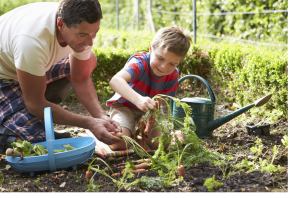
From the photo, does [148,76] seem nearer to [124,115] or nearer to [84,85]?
[124,115]

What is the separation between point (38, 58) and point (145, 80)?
1.00 metres

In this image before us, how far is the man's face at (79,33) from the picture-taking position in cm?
207

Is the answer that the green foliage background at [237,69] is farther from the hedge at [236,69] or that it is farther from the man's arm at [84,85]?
the man's arm at [84,85]

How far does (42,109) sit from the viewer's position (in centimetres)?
225

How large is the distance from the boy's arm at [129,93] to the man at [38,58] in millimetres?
284

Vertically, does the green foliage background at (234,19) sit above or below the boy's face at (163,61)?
above

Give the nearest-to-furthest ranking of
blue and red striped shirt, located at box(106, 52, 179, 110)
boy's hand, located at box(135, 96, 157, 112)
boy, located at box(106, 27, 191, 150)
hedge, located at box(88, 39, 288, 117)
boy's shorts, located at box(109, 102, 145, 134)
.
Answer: boy's hand, located at box(135, 96, 157, 112)
boy, located at box(106, 27, 191, 150)
blue and red striped shirt, located at box(106, 52, 179, 110)
boy's shorts, located at box(109, 102, 145, 134)
hedge, located at box(88, 39, 288, 117)

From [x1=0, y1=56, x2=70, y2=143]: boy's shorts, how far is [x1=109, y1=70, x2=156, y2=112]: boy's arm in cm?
77

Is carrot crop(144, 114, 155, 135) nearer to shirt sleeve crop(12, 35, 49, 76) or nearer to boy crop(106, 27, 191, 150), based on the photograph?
boy crop(106, 27, 191, 150)

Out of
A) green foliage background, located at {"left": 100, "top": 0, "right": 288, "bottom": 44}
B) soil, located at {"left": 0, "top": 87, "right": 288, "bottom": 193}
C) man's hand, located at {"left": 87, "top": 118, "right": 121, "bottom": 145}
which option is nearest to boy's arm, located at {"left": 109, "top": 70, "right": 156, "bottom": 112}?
man's hand, located at {"left": 87, "top": 118, "right": 121, "bottom": 145}

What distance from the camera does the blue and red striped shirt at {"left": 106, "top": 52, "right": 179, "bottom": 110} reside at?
8.58ft

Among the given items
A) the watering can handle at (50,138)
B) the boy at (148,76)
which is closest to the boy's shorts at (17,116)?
the watering can handle at (50,138)

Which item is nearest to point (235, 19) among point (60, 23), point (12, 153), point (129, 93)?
point (129, 93)
